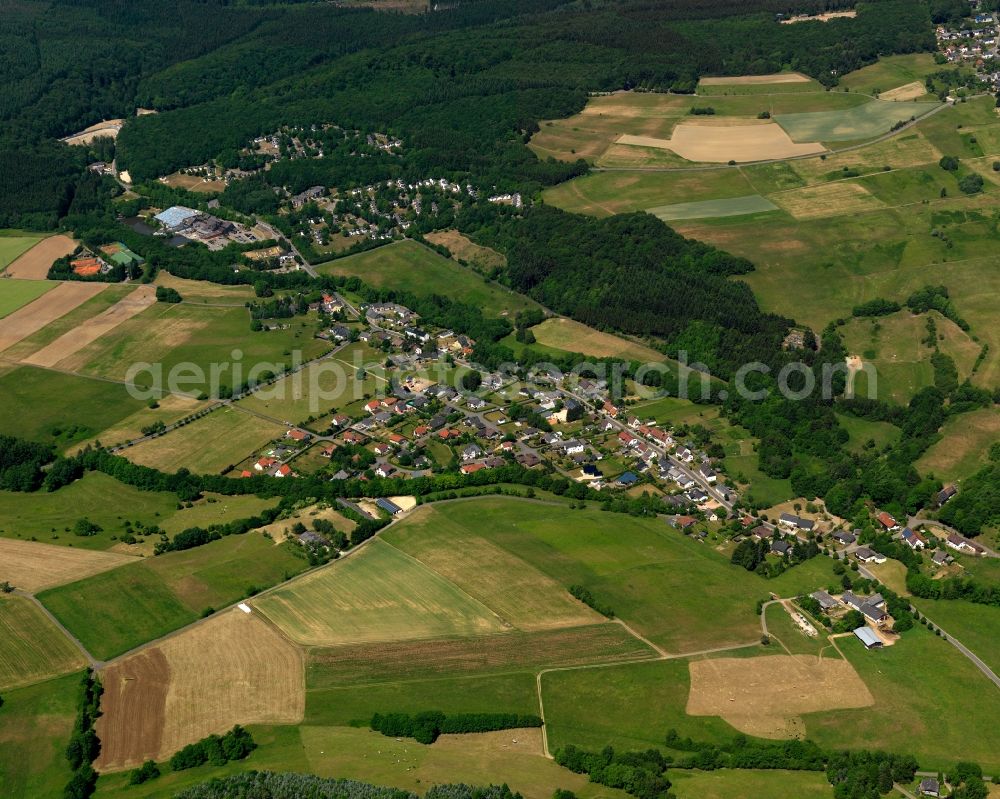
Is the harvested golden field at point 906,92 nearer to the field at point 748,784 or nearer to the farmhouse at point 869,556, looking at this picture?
the farmhouse at point 869,556

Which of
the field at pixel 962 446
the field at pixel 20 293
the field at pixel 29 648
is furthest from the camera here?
the field at pixel 20 293

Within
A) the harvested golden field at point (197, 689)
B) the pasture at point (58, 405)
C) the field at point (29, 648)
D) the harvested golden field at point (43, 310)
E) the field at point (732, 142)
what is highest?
the field at point (732, 142)

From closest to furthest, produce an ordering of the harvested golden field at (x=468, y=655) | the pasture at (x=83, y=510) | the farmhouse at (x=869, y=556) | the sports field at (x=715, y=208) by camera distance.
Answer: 1. the harvested golden field at (x=468, y=655)
2. the farmhouse at (x=869, y=556)
3. the pasture at (x=83, y=510)
4. the sports field at (x=715, y=208)

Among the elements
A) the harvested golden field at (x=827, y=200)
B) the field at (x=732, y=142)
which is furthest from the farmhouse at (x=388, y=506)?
the field at (x=732, y=142)

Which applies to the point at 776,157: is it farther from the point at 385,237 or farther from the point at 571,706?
the point at 571,706

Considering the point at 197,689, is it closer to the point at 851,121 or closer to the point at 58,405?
the point at 58,405

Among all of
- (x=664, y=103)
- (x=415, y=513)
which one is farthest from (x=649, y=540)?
(x=664, y=103)

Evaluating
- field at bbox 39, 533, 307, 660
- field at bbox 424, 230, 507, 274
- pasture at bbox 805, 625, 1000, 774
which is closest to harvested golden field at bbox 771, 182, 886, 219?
field at bbox 424, 230, 507, 274
